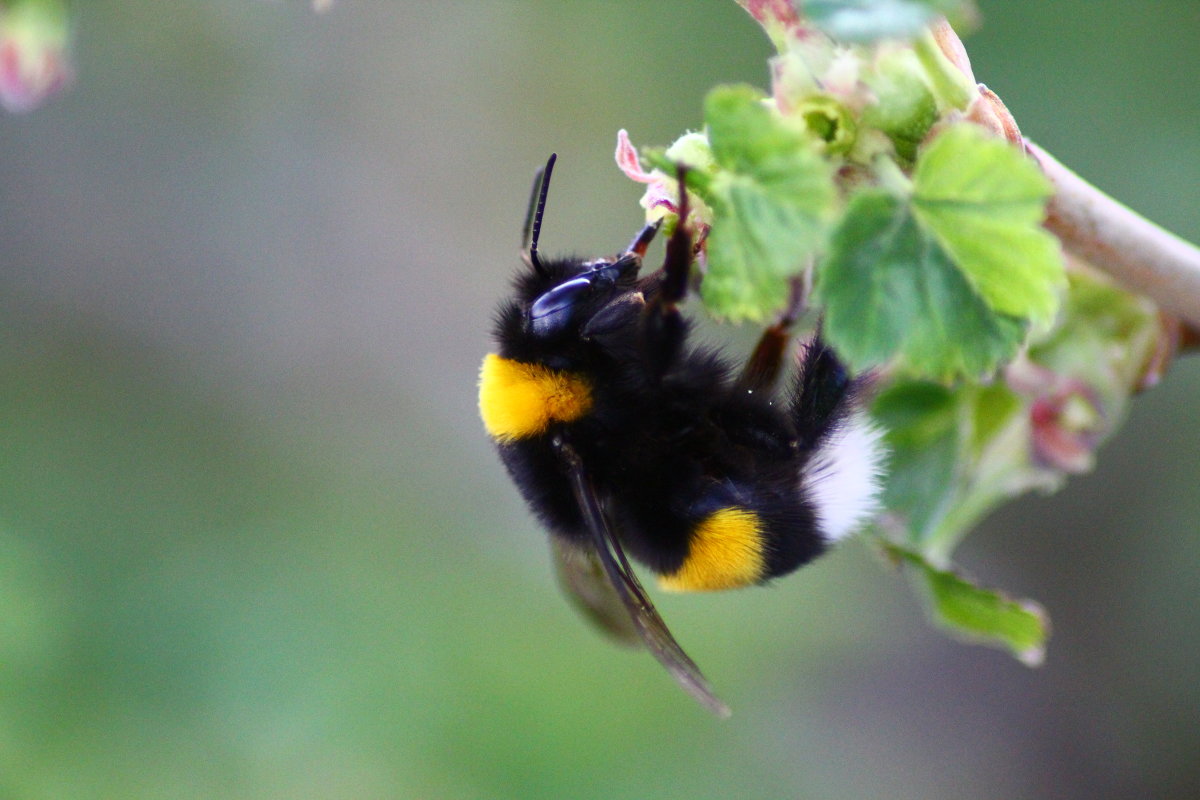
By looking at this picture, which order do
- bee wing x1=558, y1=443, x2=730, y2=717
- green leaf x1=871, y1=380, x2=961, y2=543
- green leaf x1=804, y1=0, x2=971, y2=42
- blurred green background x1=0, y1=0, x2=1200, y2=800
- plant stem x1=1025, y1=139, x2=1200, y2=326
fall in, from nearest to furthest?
green leaf x1=804, y1=0, x2=971, y2=42 → plant stem x1=1025, y1=139, x2=1200, y2=326 → bee wing x1=558, y1=443, x2=730, y2=717 → green leaf x1=871, y1=380, x2=961, y2=543 → blurred green background x1=0, y1=0, x2=1200, y2=800

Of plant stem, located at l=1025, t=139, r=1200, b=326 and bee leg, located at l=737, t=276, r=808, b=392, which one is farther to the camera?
bee leg, located at l=737, t=276, r=808, b=392

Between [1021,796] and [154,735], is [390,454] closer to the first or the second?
[154,735]

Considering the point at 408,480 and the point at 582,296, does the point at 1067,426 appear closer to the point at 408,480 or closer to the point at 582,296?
the point at 582,296

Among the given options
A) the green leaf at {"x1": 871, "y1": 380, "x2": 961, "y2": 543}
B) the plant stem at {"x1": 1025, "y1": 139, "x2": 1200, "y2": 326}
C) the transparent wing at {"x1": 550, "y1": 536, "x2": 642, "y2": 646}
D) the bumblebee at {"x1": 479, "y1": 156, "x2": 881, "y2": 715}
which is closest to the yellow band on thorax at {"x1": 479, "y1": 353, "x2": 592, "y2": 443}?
the bumblebee at {"x1": 479, "y1": 156, "x2": 881, "y2": 715}

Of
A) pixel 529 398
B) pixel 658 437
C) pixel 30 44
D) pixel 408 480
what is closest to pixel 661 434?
pixel 658 437

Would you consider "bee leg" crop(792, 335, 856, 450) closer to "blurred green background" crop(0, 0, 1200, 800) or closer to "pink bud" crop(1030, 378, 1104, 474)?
"pink bud" crop(1030, 378, 1104, 474)

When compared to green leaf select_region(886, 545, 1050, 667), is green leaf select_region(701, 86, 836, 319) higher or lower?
higher

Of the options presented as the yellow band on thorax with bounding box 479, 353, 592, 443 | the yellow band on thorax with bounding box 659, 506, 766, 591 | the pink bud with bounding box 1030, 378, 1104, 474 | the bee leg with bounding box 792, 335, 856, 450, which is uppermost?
the yellow band on thorax with bounding box 479, 353, 592, 443

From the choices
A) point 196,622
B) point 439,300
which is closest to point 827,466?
point 196,622

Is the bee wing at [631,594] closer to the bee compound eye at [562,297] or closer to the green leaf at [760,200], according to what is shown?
the bee compound eye at [562,297]
